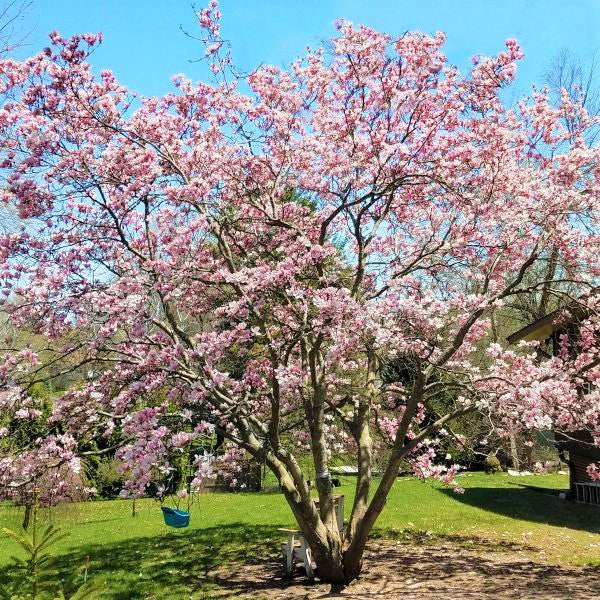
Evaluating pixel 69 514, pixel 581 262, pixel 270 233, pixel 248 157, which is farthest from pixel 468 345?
pixel 69 514

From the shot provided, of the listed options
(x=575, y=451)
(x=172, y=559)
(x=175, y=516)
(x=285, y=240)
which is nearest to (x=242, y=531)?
(x=175, y=516)

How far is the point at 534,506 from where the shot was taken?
15289 millimetres

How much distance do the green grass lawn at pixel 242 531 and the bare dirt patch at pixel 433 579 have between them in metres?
0.50

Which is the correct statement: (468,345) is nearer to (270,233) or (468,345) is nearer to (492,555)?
(492,555)


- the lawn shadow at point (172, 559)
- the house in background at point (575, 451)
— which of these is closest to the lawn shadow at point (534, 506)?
the house in background at point (575, 451)

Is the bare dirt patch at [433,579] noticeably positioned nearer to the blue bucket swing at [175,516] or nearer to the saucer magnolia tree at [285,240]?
the saucer magnolia tree at [285,240]

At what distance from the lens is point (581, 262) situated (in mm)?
8680

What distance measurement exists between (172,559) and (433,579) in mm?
4216

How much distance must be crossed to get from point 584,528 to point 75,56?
12.2 metres

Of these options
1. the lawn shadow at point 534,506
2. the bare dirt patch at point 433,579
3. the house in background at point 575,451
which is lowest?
the bare dirt patch at point 433,579

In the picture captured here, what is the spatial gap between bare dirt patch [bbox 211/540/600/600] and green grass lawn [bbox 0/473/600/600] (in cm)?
50

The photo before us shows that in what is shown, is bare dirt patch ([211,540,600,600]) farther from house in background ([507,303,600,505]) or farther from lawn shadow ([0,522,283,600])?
house in background ([507,303,600,505])

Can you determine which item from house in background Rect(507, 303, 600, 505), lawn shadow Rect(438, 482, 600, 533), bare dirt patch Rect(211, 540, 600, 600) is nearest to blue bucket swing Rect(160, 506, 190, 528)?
bare dirt patch Rect(211, 540, 600, 600)

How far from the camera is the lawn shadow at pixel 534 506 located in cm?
1317
